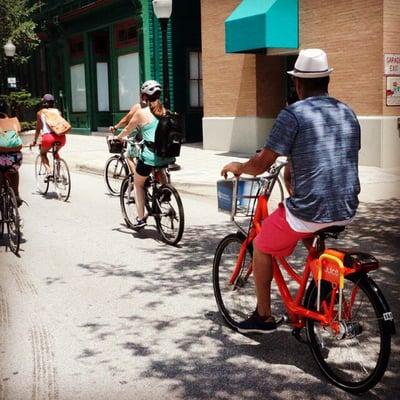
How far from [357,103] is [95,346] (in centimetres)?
1230

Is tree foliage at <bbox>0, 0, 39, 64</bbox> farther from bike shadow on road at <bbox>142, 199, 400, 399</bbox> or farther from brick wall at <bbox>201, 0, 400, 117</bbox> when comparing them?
bike shadow on road at <bbox>142, 199, 400, 399</bbox>

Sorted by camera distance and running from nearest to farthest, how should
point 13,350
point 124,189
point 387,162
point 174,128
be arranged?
point 13,350, point 174,128, point 124,189, point 387,162

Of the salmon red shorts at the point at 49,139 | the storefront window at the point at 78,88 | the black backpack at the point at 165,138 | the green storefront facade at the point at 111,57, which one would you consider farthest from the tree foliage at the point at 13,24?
the black backpack at the point at 165,138

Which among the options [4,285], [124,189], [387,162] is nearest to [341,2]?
[387,162]

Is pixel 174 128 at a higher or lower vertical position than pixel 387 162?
higher

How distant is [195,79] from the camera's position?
24.6m

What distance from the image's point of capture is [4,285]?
251 inches

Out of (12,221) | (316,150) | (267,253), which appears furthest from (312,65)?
(12,221)

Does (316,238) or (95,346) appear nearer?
(316,238)

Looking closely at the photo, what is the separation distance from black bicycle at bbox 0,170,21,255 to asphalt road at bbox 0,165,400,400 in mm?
189

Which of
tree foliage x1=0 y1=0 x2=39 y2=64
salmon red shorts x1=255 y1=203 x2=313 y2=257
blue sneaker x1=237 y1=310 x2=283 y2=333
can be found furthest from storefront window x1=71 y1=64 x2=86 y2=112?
salmon red shorts x1=255 y1=203 x2=313 y2=257

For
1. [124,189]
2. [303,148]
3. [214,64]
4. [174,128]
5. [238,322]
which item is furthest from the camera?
[214,64]

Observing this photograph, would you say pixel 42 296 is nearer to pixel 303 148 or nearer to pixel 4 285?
pixel 4 285

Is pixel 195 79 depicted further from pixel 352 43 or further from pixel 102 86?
pixel 352 43
